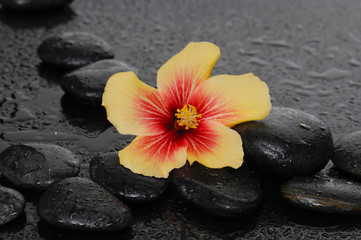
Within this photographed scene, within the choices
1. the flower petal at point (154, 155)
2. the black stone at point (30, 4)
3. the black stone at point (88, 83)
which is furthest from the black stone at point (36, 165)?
the black stone at point (30, 4)

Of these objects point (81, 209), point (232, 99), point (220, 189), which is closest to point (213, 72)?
point (232, 99)

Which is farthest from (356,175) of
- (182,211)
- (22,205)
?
(22,205)

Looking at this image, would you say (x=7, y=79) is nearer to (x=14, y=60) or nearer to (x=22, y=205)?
(x=14, y=60)

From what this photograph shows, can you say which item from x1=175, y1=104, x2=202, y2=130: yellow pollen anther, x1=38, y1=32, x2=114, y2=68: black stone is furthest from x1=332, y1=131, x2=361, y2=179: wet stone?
x1=38, y1=32, x2=114, y2=68: black stone

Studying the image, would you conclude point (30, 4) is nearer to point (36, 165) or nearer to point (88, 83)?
point (88, 83)

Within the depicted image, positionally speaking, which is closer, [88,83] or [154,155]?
[154,155]

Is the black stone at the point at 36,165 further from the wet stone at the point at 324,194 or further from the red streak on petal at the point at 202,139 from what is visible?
the wet stone at the point at 324,194
